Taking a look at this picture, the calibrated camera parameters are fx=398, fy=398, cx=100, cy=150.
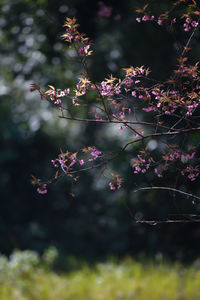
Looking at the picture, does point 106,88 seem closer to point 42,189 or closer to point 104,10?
point 42,189

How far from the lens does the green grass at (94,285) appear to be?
13.9 feet

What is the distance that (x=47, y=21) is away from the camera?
18.0 feet

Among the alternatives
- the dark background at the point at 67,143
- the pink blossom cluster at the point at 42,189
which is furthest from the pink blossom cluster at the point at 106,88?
the dark background at the point at 67,143

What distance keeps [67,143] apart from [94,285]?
4927 mm

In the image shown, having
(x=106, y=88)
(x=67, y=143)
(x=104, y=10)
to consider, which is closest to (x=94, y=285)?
(x=106, y=88)

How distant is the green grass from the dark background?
A: 1.01 metres

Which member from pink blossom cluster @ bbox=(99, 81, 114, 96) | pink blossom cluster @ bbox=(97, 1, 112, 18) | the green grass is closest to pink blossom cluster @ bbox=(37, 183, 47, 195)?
pink blossom cluster @ bbox=(99, 81, 114, 96)

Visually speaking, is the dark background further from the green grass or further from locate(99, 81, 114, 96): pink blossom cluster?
locate(99, 81, 114, 96): pink blossom cluster

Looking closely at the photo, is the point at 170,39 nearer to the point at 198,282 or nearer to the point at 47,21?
the point at 47,21

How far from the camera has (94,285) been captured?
15.0 ft

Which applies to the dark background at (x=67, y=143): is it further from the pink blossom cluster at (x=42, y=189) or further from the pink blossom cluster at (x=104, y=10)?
the pink blossom cluster at (x=42, y=189)

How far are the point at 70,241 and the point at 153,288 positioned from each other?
480 cm

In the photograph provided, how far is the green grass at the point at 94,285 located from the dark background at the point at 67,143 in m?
1.01

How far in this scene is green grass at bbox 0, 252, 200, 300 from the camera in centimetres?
423
